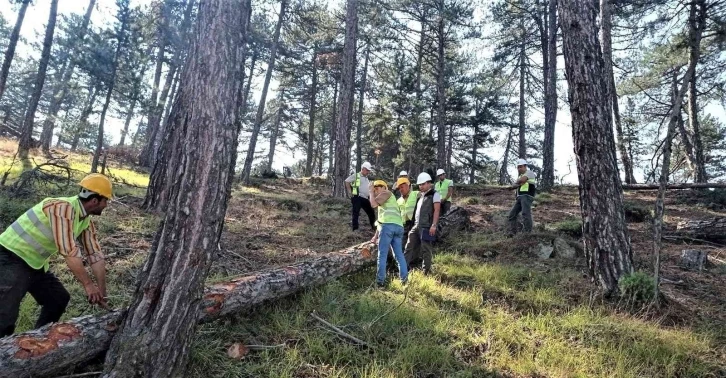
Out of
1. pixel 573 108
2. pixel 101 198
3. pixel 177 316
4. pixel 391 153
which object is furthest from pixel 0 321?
pixel 391 153

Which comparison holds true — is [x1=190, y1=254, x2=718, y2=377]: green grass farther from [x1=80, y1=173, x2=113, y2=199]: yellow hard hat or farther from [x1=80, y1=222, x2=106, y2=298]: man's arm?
[x1=80, y1=173, x2=113, y2=199]: yellow hard hat

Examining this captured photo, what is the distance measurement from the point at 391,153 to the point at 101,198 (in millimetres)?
23513

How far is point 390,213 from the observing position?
5.82 m

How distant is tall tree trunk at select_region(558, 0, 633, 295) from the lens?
5102mm

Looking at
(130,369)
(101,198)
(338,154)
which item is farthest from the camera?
(338,154)

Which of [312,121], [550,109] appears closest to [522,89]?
[550,109]

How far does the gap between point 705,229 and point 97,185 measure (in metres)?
10.1

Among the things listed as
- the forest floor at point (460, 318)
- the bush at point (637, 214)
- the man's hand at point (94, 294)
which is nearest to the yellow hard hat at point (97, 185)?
the man's hand at point (94, 294)

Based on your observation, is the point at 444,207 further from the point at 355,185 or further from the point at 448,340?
the point at 448,340

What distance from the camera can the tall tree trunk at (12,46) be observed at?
13641 mm

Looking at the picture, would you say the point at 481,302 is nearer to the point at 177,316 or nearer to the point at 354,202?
the point at 177,316

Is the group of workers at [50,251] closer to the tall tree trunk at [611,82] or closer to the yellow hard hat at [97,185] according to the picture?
the yellow hard hat at [97,185]

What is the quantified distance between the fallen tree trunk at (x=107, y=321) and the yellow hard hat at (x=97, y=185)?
1.00 meters

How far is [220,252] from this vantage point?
20.9 feet
